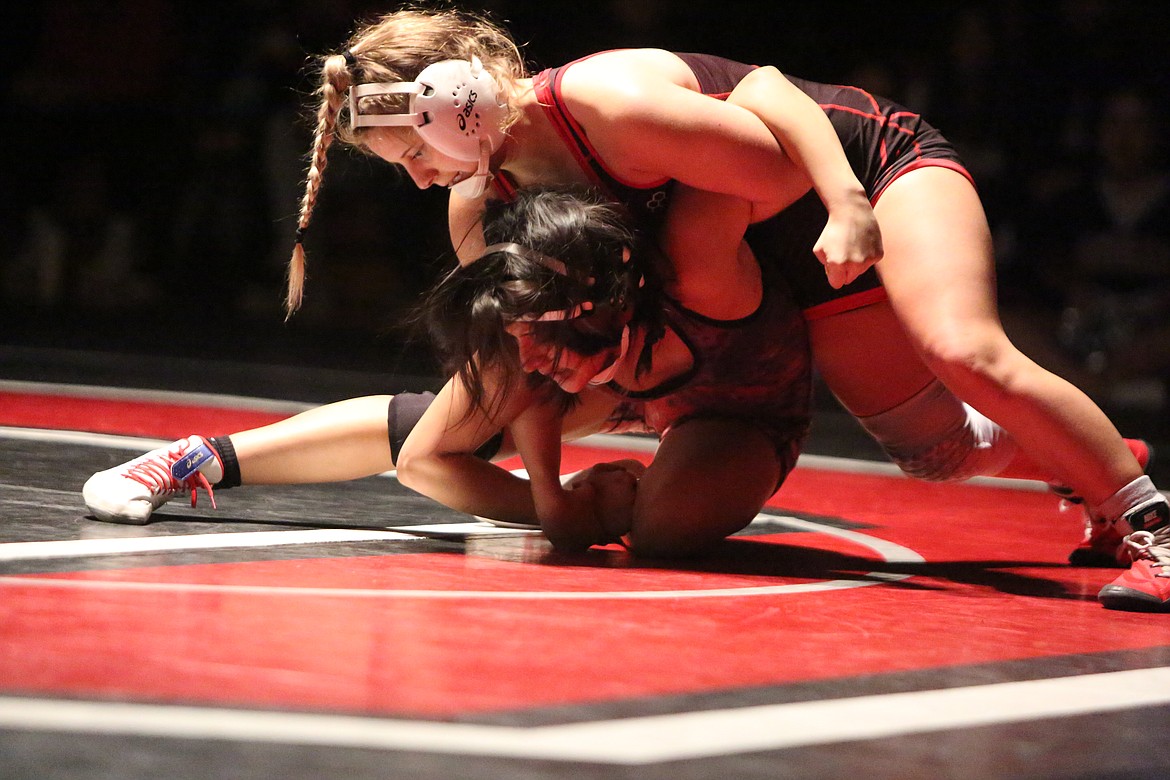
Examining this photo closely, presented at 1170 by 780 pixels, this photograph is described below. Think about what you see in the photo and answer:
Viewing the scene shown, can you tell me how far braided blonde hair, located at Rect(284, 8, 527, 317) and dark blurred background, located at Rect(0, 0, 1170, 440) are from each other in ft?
8.58

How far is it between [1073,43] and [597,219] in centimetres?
478

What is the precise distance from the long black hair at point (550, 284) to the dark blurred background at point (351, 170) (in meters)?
2.82

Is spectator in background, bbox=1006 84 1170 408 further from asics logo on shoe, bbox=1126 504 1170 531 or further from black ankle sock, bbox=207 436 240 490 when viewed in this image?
black ankle sock, bbox=207 436 240 490

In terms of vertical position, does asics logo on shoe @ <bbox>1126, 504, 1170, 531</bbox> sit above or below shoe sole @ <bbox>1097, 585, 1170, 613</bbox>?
above

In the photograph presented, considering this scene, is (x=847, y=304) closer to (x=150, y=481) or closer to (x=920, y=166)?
(x=920, y=166)

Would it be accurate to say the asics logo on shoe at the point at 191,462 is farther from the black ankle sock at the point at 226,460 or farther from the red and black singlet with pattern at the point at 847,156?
the red and black singlet with pattern at the point at 847,156

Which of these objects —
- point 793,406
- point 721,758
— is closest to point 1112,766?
point 721,758

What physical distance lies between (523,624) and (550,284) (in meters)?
0.57

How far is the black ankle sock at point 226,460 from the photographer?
2.61m

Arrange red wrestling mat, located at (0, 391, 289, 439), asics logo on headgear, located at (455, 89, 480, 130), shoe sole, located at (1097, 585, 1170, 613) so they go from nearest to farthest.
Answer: shoe sole, located at (1097, 585, 1170, 613), asics logo on headgear, located at (455, 89, 480, 130), red wrestling mat, located at (0, 391, 289, 439)

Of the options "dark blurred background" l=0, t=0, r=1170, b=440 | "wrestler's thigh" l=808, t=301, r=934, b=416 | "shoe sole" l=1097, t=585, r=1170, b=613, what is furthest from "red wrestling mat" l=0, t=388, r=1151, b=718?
"dark blurred background" l=0, t=0, r=1170, b=440

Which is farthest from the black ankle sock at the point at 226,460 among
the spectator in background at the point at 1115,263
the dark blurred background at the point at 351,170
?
the spectator in background at the point at 1115,263

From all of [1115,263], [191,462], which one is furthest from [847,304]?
[1115,263]

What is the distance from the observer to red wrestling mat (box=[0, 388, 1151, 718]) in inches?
56.9
